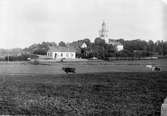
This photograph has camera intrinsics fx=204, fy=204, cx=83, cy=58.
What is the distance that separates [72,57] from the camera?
4.17 m

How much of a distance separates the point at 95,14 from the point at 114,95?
1.33 metres

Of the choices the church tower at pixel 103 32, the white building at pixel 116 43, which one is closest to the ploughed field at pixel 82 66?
the white building at pixel 116 43

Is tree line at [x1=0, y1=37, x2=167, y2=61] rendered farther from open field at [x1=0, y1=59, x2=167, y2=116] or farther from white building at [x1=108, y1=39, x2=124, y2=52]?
open field at [x1=0, y1=59, x2=167, y2=116]

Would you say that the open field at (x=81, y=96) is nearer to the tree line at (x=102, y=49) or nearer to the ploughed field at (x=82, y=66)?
the ploughed field at (x=82, y=66)

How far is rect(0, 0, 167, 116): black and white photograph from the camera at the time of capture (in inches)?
105

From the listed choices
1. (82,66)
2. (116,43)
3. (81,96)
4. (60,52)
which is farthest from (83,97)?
(60,52)

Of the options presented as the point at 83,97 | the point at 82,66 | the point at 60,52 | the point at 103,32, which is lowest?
the point at 83,97

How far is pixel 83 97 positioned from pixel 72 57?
1460 millimetres

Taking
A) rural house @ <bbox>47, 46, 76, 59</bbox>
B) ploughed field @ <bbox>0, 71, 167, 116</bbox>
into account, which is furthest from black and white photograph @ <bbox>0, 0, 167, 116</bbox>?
rural house @ <bbox>47, 46, 76, 59</bbox>

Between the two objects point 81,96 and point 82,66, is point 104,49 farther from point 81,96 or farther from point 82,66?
point 81,96

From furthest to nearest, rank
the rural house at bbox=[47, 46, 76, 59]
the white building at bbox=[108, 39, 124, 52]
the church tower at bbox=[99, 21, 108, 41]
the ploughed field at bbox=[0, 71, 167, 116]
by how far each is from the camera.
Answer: the rural house at bbox=[47, 46, 76, 59] → the white building at bbox=[108, 39, 124, 52] → the church tower at bbox=[99, 21, 108, 41] → the ploughed field at bbox=[0, 71, 167, 116]

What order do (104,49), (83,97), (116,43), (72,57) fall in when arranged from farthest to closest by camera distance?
1. (104,49)
2. (72,57)
3. (116,43)
4. (83,97)

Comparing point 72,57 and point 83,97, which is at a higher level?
point 72,57

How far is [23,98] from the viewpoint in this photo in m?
2.89
